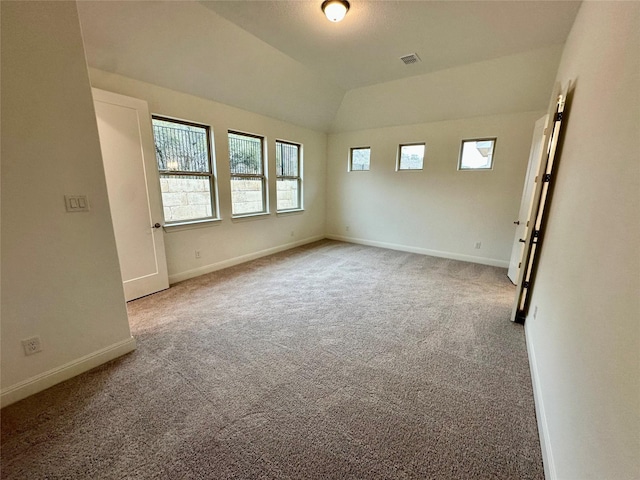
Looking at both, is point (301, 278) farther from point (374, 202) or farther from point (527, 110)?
point (527, 110)

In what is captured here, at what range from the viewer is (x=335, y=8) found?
2.33 m

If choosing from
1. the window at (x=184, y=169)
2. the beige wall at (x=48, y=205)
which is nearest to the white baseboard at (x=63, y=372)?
the beige wall at (x=48, y=205)

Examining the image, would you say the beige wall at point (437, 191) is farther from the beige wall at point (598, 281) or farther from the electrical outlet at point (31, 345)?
the electrical outlet at point (31, 345)

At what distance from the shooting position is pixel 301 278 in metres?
3.77

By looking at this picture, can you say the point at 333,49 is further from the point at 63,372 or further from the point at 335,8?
the point at 63,372

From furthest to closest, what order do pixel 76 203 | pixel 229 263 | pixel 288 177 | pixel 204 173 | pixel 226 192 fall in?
pixel 288 177
pixel 229 263
pixel 226 192
pixel 204 173
pixel 76 203

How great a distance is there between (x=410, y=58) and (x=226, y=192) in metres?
3.20

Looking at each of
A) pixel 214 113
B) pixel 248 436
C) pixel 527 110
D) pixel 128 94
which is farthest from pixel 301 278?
pixel 527 110

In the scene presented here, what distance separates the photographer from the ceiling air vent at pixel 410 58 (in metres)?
3.28

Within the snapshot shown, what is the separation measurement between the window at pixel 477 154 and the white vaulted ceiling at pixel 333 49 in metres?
0.49

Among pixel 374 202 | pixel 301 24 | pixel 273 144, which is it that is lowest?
pixel 374 202

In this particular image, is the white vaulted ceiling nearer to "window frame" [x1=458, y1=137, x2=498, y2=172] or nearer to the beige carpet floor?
"window frame" [x1=458, y1=137, x2=498, y2=172]

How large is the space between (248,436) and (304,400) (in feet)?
1.26

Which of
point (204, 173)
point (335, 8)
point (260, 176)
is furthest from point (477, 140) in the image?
point (204, 173)
